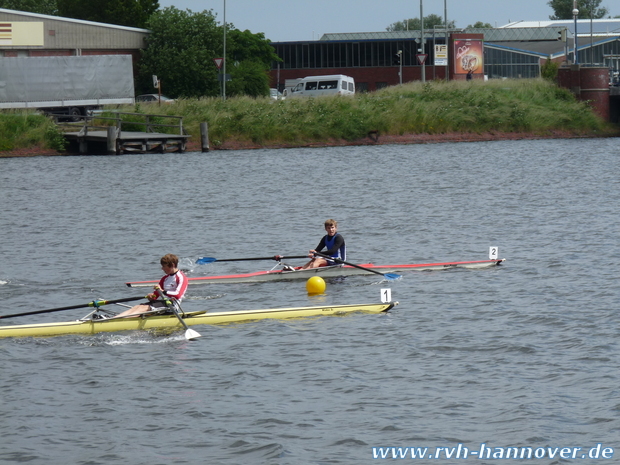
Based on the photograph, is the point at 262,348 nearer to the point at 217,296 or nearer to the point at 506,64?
the point at 217,296

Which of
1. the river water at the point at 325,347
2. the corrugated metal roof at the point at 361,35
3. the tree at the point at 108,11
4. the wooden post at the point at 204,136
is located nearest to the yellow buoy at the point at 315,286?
the river water at the point at 325,347

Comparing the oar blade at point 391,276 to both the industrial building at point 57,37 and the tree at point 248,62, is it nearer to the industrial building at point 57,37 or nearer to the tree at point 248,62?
the industrial building at point 57,37

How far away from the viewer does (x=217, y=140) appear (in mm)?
57375


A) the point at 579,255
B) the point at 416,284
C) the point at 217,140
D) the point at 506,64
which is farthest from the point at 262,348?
the point at 506,64

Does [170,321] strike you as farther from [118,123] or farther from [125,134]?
[125,134]

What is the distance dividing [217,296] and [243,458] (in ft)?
28.3

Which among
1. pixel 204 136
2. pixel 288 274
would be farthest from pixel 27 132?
pixel 288 274

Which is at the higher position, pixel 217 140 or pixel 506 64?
pixel 506 64

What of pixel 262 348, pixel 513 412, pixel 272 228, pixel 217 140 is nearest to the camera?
pixel 513 412

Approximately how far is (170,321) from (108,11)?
7477 cm

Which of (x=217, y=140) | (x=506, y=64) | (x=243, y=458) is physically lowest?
(x=243, y=458)

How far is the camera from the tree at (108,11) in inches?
3415

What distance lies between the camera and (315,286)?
19.6 meters

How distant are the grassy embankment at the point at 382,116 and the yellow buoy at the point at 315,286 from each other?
119 feet
